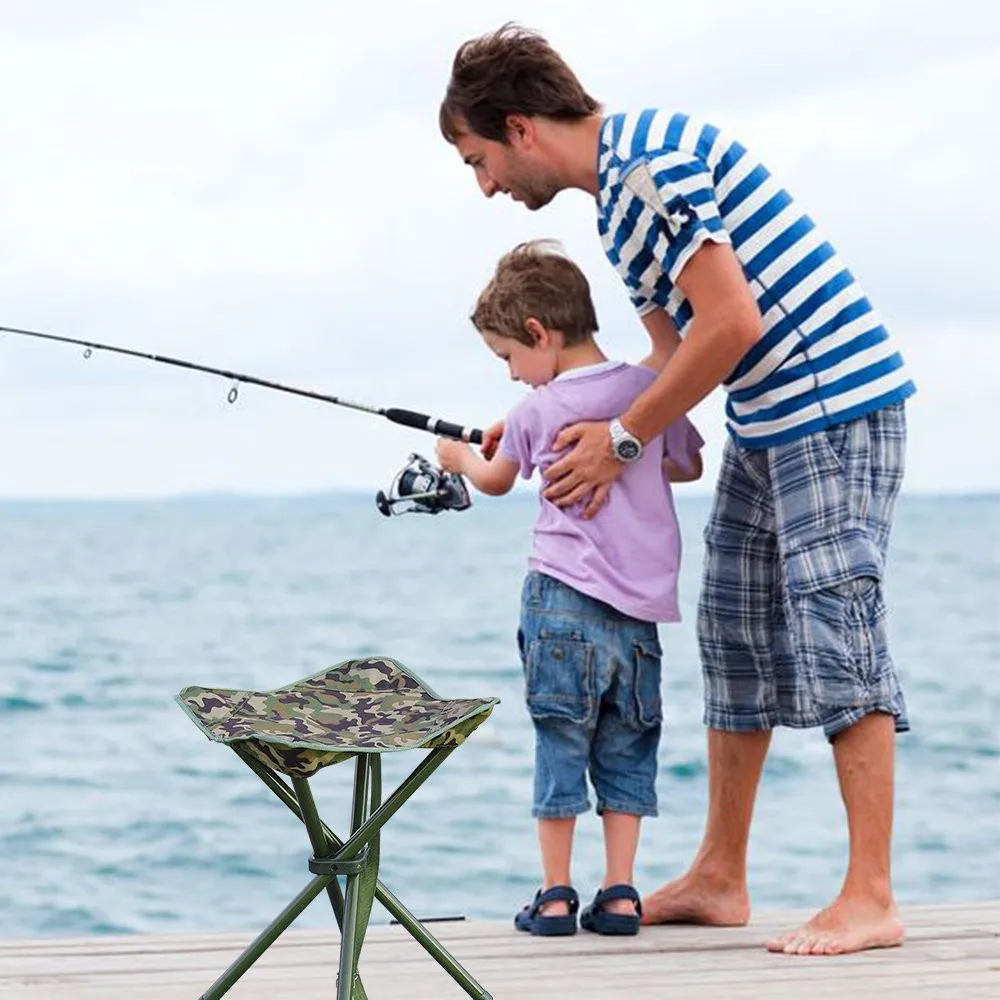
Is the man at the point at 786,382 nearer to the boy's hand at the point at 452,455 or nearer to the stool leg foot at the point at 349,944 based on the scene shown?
the boy's hand at the point at 452,455

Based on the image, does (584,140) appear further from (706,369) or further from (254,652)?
(254,652)

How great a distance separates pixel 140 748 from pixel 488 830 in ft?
12.0

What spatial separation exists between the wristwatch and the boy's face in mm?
163

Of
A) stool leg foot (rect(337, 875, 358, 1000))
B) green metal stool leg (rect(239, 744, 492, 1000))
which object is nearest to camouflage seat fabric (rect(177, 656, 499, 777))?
green metal stool leg (rect(239, 744, 492, 1000))

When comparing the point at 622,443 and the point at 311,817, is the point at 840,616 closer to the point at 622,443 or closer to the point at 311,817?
the point at 622,443

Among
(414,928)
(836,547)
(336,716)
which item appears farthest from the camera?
(836,547)

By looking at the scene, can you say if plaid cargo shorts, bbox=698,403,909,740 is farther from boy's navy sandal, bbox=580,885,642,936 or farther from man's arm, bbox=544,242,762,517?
boy's navy sandal, bbox=580,885,642,936

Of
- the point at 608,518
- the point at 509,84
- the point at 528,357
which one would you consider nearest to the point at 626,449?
the point at 608,518

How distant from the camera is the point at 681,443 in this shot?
9.87 ft

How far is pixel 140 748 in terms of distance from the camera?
484 inches

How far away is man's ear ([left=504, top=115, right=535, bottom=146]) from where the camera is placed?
2838 millimetres

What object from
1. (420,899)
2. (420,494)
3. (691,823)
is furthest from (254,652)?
(420,494)

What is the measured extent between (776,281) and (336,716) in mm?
926

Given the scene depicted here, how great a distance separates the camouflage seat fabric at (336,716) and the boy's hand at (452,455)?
1.76 feet
